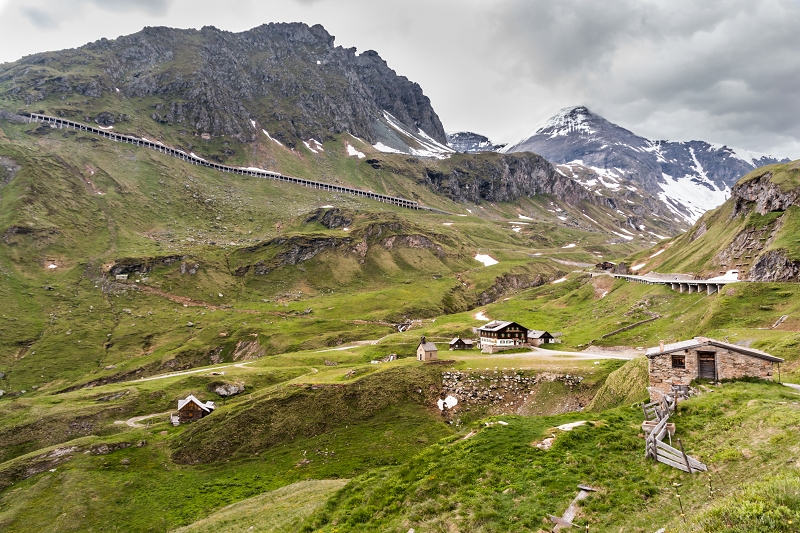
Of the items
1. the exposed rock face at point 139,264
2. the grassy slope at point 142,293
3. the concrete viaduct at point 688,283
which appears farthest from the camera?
the exposed rock face at point 139,264

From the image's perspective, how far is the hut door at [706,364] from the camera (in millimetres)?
27344

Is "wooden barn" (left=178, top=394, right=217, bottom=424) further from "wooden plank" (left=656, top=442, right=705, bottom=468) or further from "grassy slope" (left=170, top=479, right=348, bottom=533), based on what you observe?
"wooden plank" (left=656, top=442, right=705, bottom=468)

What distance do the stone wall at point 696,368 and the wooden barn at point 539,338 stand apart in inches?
2179

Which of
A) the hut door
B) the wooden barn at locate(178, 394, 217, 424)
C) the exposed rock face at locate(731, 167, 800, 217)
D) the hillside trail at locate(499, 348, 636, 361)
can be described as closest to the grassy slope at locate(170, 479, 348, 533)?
the hut door

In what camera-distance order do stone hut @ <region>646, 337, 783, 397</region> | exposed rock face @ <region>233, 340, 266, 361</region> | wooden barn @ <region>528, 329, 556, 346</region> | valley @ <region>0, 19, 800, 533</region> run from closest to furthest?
valley @ <region>0, 19, 800, 533</region>
stone hut @ <region>646, 337, 783, 397</region>
wooden barn @ <region>528, 329, 556, 346</region>
exposed rock face @ <region>233, 340, 266, 361</region>

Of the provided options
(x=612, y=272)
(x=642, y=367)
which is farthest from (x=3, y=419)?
(x=612, y=272)

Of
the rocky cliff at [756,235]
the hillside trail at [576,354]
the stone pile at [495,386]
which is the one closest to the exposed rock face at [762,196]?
the rocky cliff at [756,235]

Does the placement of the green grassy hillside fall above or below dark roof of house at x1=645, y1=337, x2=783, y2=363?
below

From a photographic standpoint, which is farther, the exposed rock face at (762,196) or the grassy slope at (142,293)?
the grassy slope at (142,293)

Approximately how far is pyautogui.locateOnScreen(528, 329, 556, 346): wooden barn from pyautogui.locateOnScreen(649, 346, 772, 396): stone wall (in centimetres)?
5535

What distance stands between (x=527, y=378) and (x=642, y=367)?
22.1 m

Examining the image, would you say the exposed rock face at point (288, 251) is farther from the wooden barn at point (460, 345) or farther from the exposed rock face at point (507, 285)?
the wooden barn at point (460, 345)

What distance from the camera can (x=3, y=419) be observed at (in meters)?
62.8

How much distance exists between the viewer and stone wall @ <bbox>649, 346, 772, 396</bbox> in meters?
26.3
